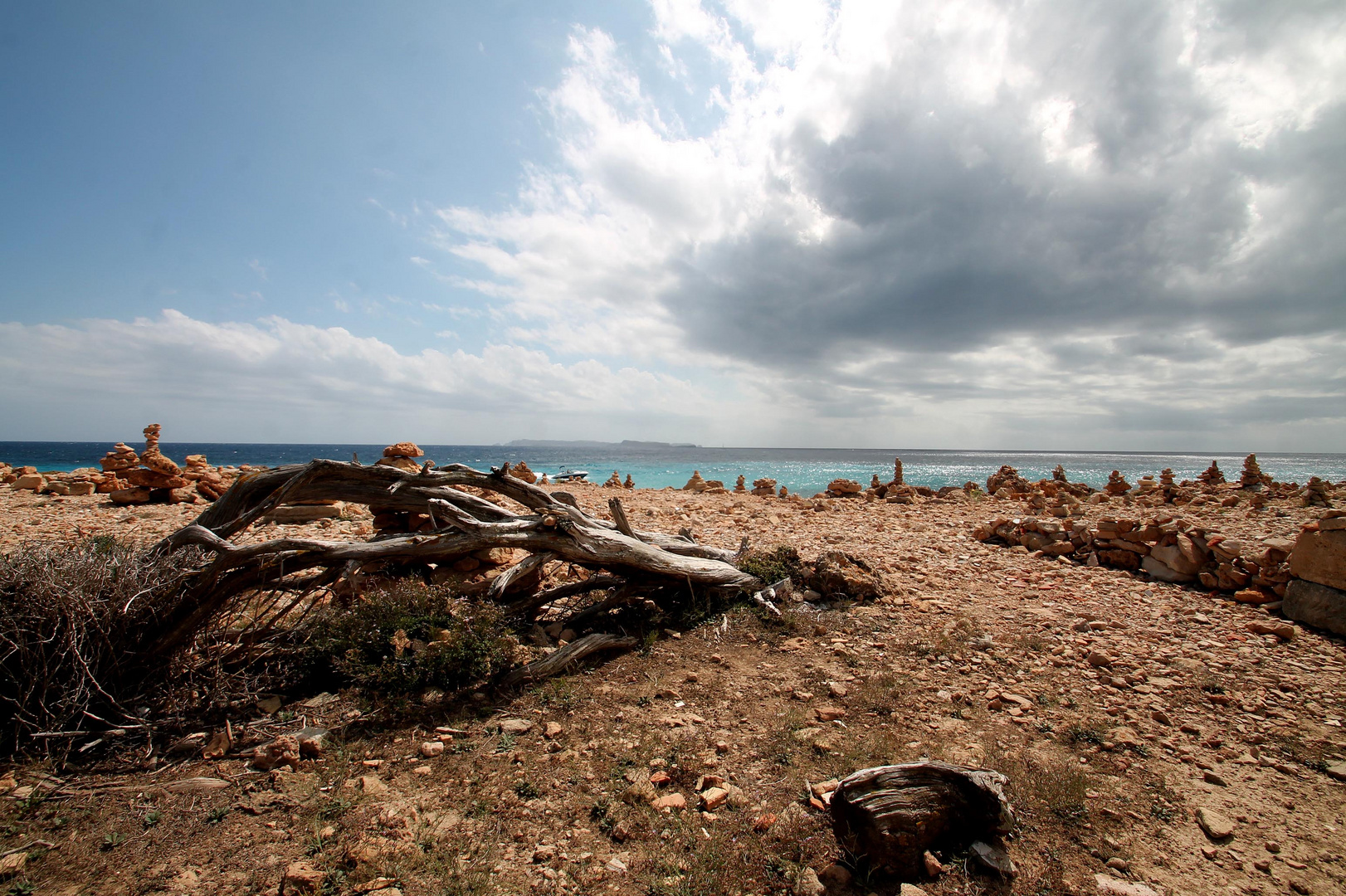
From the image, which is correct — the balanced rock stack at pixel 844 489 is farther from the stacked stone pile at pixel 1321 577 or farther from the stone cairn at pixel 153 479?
the stone cairn at pixel 153 479

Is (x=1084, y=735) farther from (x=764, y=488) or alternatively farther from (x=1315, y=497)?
(x=764, y=488)

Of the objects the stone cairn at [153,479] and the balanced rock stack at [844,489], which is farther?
the balanced rock stack at [844,489]

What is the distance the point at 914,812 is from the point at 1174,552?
28.7 ft

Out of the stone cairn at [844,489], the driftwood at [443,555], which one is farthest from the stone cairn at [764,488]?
Result: the driftwood at [443,555]

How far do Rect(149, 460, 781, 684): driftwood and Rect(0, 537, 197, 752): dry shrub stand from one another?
0.25 meters

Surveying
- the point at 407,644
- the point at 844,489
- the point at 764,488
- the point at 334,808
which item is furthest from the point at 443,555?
the point at 764,488

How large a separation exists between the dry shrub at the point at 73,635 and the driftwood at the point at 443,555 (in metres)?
0.25

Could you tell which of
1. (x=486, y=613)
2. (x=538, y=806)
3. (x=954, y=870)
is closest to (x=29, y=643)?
(x=486, y=613)

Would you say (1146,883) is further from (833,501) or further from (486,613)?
(833,501)

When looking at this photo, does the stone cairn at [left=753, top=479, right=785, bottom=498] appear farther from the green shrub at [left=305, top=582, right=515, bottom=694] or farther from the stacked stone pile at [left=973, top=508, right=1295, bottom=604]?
the green shrub at [left=305, top=582, right=515, bottom=694]

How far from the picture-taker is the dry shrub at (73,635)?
3801mm

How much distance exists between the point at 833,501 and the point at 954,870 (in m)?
18.7

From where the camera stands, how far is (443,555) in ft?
20.4

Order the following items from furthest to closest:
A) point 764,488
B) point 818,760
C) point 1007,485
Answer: point 764,488, point 1007,485, point 818,760
